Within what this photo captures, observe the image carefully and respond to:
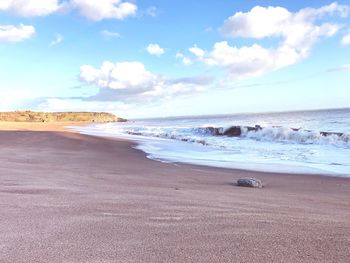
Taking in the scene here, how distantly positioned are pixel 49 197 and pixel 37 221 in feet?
3.55

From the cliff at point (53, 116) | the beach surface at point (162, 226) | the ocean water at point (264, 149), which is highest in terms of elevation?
the cliff at point (53, 116)

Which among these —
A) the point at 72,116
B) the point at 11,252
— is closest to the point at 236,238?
the point at 11,252

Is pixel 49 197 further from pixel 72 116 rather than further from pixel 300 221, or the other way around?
pixel 72 116

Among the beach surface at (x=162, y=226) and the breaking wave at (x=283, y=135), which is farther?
the breaking wave at (x=283, y=135)

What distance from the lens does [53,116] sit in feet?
394

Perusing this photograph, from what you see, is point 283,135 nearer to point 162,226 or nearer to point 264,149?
point 264,149

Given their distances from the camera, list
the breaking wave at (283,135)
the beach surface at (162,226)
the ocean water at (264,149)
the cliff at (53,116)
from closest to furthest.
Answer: the beach surface at (162,226) → the ocean water at (264,149) → the breaking wave at (283,135) → the cliff at (53,116)

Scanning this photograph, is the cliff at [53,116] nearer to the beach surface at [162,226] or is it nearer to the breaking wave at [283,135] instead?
the breaking wave at [283,135]

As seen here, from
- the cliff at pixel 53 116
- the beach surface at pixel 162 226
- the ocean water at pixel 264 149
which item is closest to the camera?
the beach surface at pixel 162 226

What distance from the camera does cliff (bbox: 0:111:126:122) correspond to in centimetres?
9791

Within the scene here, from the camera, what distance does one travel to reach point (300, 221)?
11.6 ft

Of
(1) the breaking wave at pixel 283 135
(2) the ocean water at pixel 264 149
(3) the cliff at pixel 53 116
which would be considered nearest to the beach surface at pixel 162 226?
(2) the ocean water at pixel 264 149

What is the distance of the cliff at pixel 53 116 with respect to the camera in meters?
97.9

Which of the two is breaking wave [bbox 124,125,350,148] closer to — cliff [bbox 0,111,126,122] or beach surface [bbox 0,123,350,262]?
beach surface [bbox 0,123,350,262]
